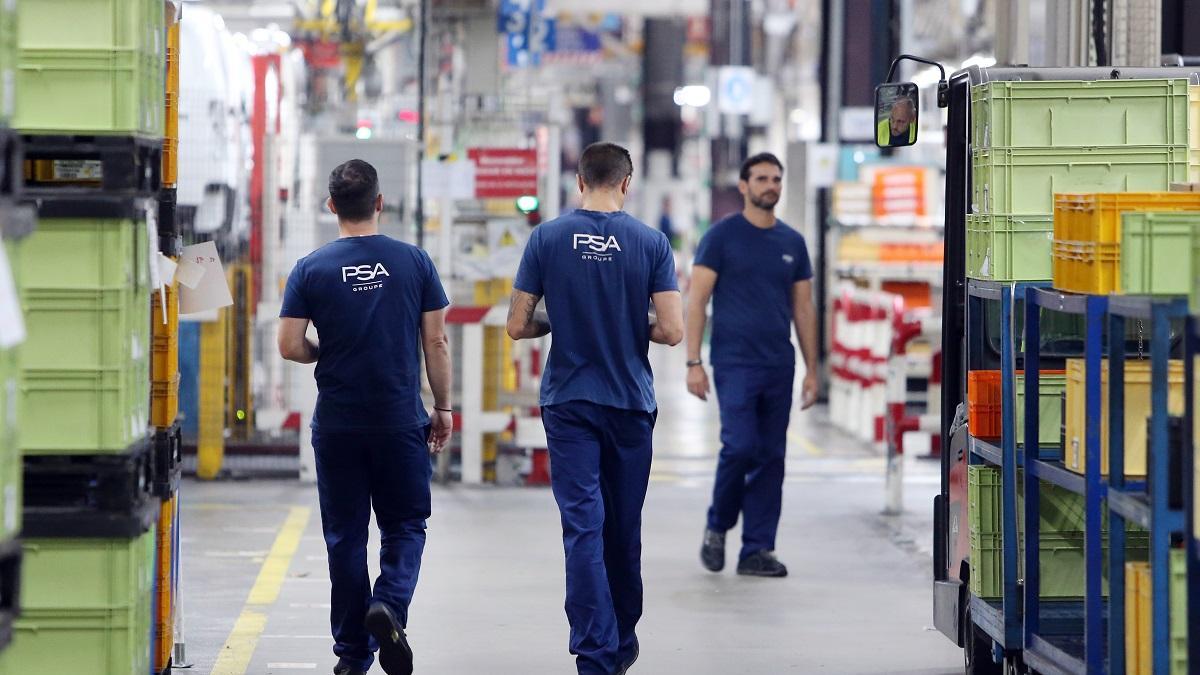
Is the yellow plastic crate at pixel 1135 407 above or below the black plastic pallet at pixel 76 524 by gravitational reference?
above

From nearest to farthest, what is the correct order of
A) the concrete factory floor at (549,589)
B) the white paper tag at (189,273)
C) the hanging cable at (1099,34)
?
the white paper tag at (189,273) → the concrete factory floor at (549,589) → the hanging cable at (1099,34)

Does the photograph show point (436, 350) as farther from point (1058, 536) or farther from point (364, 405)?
point (1058, 536)

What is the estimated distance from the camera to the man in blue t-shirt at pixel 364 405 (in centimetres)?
698

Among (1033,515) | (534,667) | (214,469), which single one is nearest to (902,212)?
(214,469)

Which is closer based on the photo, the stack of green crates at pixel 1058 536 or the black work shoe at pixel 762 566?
the stack of green crates at pixel 1058 536

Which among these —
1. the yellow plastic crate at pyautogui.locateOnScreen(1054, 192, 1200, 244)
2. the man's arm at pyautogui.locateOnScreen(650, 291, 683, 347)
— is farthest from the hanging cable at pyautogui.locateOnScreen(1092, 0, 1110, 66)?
the yellow plastic crate at pyautogui.locateOnScreen(1054, 192, 1200, 244)

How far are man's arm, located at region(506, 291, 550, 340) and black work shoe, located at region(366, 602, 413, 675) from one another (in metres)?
1.12

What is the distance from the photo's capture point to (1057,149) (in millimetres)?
6535

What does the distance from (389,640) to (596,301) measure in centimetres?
142

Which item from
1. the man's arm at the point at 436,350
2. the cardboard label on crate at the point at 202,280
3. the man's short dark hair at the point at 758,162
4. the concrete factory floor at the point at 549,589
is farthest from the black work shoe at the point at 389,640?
the man's short dark hair at the point at 758,162

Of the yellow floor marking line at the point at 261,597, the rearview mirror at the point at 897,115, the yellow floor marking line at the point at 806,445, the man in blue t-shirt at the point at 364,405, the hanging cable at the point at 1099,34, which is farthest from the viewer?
the yellow floor marking line at the point at 806,445

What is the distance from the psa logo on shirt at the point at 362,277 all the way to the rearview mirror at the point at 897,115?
203 cm

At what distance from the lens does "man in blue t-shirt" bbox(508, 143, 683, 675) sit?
22.8 ft

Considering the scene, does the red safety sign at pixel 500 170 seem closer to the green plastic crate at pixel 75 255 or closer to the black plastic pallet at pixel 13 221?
the green plastic crate at pixel 75 255
